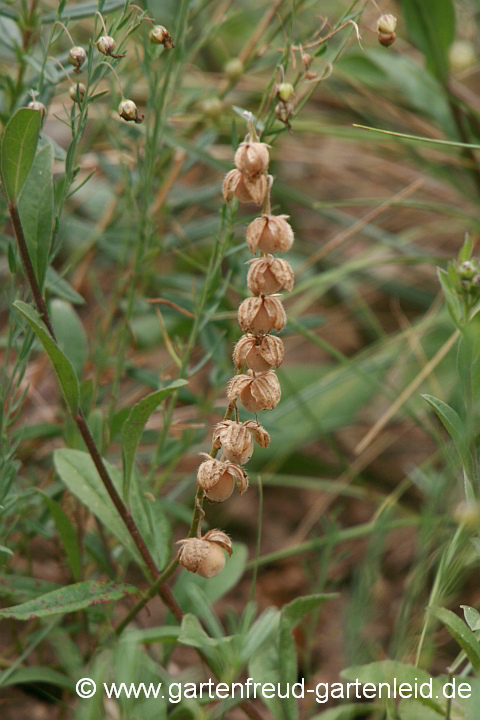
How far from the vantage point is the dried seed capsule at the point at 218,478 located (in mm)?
642

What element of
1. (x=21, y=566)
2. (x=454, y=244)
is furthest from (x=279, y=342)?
(x=454, y=244)

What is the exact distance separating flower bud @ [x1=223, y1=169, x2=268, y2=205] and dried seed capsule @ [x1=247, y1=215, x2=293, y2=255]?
0.02 m

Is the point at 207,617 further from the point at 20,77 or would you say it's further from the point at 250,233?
the point at 20,77

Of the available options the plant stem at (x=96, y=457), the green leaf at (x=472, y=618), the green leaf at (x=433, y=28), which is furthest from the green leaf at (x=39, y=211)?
the green leaf at (x=433, y=28)

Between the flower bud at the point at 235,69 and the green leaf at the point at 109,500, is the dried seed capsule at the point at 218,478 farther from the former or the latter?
the flower bud at the point at 235,69

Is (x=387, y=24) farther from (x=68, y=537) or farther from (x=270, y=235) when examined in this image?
(x=68, y=537)

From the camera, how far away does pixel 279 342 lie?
0.64 meters

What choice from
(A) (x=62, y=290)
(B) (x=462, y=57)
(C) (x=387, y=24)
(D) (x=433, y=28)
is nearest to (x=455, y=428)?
(C) (x=387, y=24)

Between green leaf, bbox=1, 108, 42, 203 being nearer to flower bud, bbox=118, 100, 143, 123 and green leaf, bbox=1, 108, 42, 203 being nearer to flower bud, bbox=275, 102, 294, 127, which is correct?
flower bud, bbox=118, 100, 143, 123

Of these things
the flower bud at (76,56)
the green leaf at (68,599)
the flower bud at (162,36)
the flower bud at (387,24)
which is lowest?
the green leaf at (68,599)

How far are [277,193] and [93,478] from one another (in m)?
0.87

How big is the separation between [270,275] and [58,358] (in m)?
0.20

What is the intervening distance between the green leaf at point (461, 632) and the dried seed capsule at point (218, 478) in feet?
0.64

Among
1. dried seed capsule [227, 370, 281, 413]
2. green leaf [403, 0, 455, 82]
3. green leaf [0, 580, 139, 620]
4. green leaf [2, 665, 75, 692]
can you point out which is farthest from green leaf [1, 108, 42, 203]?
green leaf [403, 0, 455, 82]
